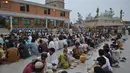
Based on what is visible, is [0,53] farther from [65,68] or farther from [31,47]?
Result: [65,68]

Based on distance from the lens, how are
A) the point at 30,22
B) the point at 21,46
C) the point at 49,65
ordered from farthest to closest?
the point at 30,22 < the point at 21,46 < the point at 49,65

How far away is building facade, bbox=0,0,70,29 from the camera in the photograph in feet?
65.5

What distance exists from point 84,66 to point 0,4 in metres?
15.9

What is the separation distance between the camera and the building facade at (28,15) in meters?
20.0

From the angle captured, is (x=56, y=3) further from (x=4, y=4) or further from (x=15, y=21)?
(x=4, y=4)

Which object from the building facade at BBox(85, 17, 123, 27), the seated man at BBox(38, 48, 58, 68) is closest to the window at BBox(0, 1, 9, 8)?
the building facade at BBox(85, 17, 123, 27)

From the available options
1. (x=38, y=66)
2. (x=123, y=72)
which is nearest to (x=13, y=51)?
(x=38, y=66)

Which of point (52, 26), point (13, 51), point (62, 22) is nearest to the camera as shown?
point (13, 51)

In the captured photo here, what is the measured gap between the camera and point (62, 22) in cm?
2981

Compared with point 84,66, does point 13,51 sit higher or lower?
higher

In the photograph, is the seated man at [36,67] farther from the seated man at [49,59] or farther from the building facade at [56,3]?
the building facade at [56,3]

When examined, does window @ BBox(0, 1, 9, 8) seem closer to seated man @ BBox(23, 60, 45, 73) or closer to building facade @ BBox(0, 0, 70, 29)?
building facade @ BBox(0, 0, 70, 29)

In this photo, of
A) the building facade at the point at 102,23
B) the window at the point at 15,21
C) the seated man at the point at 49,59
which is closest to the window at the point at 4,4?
the window at the point at 15,21

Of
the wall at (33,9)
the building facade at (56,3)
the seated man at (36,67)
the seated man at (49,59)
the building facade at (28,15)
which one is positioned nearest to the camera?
the seated man at (36,67)
